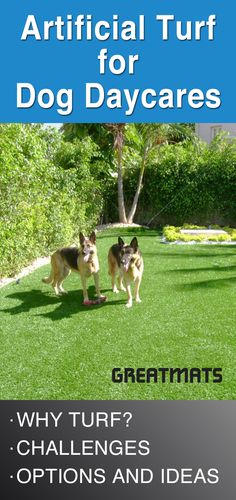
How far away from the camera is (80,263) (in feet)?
17.3

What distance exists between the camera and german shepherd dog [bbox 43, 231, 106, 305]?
503cm

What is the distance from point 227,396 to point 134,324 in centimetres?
168

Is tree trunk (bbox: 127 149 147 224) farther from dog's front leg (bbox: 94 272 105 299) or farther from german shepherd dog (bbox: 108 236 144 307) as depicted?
dog's front leg (bbox: 94 272 105 299)

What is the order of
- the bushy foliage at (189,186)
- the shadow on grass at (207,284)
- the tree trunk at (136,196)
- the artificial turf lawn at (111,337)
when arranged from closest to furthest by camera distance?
the artificial turf lawn at (111,337) < the shadow on grass at (207,284) < the tree trunk at (136,196) < the bushy foliage at (189,186)

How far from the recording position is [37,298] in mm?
5727

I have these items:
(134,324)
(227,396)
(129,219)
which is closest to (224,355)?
(227,396)

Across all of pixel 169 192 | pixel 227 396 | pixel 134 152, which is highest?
pixel 134 152

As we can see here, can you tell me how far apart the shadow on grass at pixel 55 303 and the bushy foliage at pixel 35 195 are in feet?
2.87

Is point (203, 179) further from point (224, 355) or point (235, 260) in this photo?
point (224, 355)

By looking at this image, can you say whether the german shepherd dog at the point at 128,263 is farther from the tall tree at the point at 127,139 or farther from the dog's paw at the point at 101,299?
the tall tree at the point at 127,139

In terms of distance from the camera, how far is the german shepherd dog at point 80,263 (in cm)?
503

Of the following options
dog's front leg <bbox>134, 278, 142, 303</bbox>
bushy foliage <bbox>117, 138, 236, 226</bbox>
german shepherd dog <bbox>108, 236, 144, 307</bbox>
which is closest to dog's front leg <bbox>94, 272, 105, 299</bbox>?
german shepherd dog <bbox>108, 236, 144, 307</bbox>

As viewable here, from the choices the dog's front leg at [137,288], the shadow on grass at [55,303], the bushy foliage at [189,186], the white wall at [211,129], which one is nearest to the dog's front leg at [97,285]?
the shadow on grass at [55,303]

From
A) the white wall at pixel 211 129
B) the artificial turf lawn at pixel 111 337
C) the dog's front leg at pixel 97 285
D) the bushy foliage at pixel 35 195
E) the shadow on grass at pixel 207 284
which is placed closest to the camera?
the artificial turf lawn at pixel 111 337
